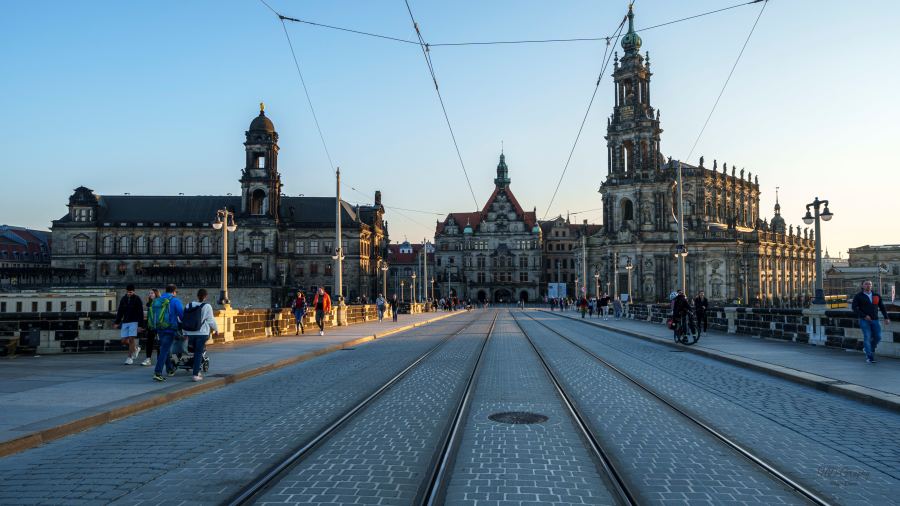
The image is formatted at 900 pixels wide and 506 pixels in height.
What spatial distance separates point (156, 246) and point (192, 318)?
84859 millimetres

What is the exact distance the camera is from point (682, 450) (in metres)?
6.37

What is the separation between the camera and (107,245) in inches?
3396

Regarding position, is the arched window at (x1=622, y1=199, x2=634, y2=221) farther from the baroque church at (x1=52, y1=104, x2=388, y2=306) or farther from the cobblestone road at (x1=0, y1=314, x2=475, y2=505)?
the cobblestone road at (x1=0, y1=314, x2=475, y2=505)

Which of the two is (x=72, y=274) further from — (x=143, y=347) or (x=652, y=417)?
(x=652, y=417)

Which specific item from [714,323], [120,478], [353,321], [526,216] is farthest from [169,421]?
[526,216]

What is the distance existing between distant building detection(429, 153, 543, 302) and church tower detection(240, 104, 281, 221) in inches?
1504

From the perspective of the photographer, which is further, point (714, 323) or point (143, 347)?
point (714, 323)

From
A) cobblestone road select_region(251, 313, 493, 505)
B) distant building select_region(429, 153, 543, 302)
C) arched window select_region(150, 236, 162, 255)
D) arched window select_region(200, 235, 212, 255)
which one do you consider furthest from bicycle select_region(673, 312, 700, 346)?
distant building select_region(429, 153, 543, 302)

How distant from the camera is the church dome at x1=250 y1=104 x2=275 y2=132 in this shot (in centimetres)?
7931

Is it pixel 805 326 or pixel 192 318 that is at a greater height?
pixel 192 318

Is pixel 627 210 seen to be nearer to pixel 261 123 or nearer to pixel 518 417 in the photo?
pixel 261 123

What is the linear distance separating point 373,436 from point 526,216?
107643mm

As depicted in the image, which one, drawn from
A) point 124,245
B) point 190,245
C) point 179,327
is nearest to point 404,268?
point 190,245

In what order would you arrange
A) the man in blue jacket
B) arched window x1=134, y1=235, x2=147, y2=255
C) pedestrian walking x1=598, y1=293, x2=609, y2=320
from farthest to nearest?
arched window x1=134, y1=235, x2=147, y2=255 → pedestrian walking x1=598, y1=293, x2=609, y2=320 → the man in blue jacket
